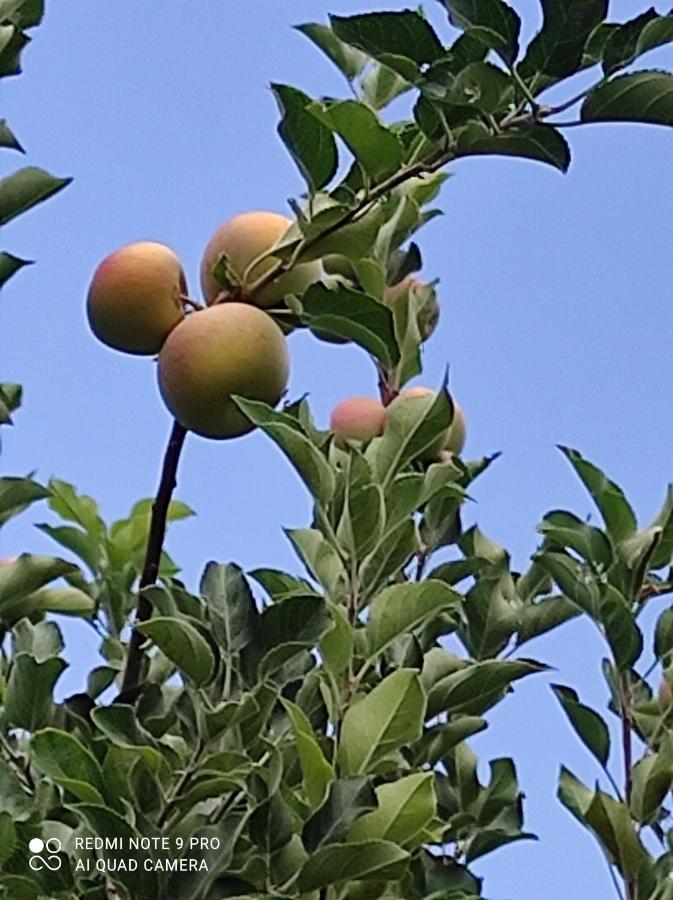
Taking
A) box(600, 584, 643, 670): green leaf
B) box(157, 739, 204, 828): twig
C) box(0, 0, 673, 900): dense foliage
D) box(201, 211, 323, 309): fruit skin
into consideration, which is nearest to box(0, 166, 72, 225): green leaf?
box(0, 0, 673, 900): dense foliage

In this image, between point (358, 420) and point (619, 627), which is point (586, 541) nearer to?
point (619, 627)

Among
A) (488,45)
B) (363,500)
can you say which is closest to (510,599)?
(363,500)

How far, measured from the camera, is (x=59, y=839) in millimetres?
1165

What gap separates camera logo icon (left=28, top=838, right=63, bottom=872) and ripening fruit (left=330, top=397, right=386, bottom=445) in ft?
1.50

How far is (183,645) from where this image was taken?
1107mm

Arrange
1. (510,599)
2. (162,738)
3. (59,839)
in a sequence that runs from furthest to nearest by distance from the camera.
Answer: (510,599), (162,738), (59,839)

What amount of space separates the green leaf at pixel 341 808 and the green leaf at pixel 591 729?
431 millimetres

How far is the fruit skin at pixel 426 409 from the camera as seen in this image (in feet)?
3.99

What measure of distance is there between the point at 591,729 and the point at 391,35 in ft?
2.16

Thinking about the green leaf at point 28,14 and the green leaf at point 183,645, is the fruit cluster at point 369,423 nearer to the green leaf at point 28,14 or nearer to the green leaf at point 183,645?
Answer: the green leaf at point 183,645

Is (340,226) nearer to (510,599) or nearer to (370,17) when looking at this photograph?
(370,17)

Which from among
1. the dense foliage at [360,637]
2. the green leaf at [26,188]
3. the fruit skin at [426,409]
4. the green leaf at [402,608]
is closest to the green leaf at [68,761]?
the dense foliage at [360,637]

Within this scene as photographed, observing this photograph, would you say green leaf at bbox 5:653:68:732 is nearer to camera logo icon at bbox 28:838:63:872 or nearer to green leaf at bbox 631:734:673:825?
camera logo icon at bbox 28:838:63:872

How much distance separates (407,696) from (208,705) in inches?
6.3
